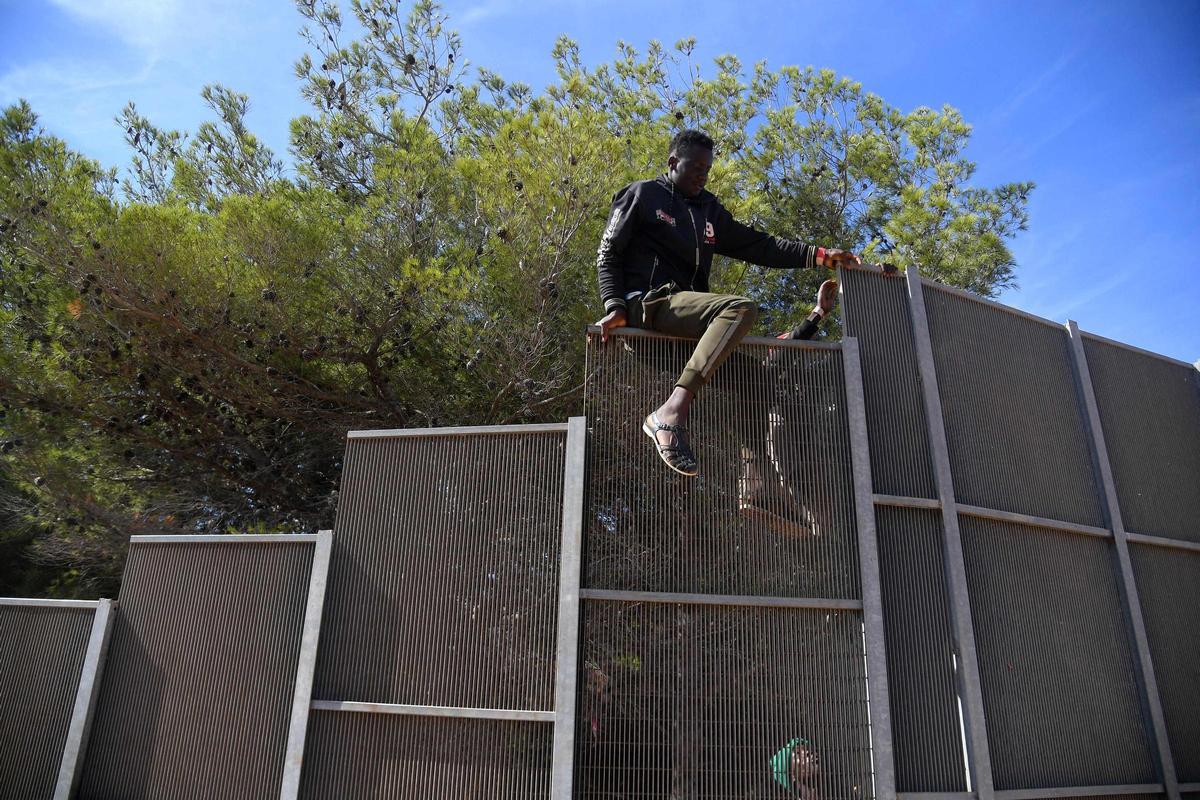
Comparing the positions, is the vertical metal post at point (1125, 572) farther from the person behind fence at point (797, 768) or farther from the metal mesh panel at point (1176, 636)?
the person behind fence at point (797, 768)

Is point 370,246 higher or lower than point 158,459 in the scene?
higher

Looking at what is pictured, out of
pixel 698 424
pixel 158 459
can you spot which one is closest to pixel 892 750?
pixel 698 424

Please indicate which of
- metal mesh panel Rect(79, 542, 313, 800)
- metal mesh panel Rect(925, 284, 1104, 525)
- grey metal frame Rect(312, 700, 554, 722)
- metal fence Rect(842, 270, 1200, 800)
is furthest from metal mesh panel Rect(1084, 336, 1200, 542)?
metal mesh panel Rect(79, 542, 313, 800)

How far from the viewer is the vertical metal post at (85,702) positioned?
482 cm

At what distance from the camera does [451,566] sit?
4.46 metres

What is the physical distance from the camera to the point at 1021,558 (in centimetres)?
475

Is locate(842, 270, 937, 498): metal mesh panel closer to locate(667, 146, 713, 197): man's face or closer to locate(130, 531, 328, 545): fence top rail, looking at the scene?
locate(667, 146, 713, 197): man's face

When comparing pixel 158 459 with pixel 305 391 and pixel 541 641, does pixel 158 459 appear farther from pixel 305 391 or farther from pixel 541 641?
pixel 541 641

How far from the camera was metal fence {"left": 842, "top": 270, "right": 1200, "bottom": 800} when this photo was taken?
13.9ft

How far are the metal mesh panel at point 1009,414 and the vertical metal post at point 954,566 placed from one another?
0.38ft

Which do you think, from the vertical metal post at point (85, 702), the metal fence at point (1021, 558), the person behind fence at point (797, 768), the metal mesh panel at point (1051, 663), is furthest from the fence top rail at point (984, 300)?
the vertical metal post at point (85, 702)

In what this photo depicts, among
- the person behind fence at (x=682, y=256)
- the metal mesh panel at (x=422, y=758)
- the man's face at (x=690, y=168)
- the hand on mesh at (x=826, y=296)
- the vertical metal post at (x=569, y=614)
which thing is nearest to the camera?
the vertical metal post at (x=569, y=614)

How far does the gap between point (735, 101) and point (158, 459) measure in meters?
7.81

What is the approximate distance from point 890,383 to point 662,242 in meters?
1.56
